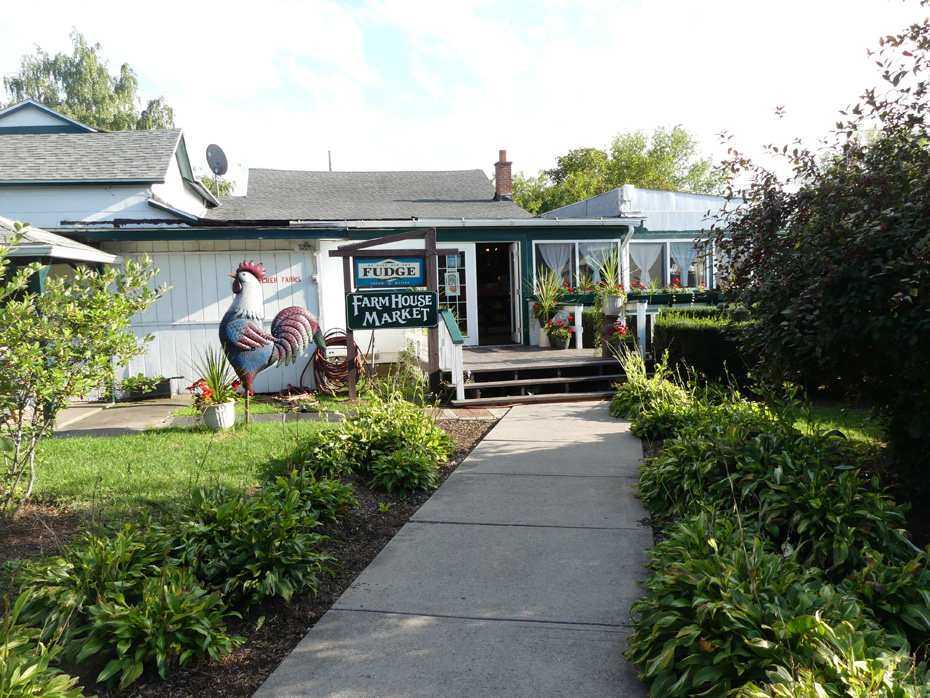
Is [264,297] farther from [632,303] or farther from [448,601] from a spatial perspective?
[448,601]

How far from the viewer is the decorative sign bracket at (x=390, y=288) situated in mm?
8797

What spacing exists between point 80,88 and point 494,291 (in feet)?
85.8

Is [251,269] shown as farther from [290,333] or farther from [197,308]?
[197,308]

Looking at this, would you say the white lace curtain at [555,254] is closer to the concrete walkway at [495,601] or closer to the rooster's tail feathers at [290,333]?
the rooster's tail feathers at [290,333]

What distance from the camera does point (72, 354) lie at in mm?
4699

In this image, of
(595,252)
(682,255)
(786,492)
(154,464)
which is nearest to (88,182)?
(154,464)

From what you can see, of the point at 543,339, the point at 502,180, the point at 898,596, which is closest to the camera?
the point at 898,596

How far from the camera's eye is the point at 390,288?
9008 mm

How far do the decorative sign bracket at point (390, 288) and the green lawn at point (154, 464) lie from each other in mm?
1707

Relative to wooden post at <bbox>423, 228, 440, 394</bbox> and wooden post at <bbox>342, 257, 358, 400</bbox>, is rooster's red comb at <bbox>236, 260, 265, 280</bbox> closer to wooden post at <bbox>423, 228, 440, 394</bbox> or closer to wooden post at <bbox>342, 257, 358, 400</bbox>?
wooden post at <bbox>342, 257, 358, 400</bbox>

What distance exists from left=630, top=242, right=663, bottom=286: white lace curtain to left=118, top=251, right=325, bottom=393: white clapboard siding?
9.37 m

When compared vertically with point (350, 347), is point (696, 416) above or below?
below

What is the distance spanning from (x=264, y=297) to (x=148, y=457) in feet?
15.5

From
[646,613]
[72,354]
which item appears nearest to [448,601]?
[646,613]
